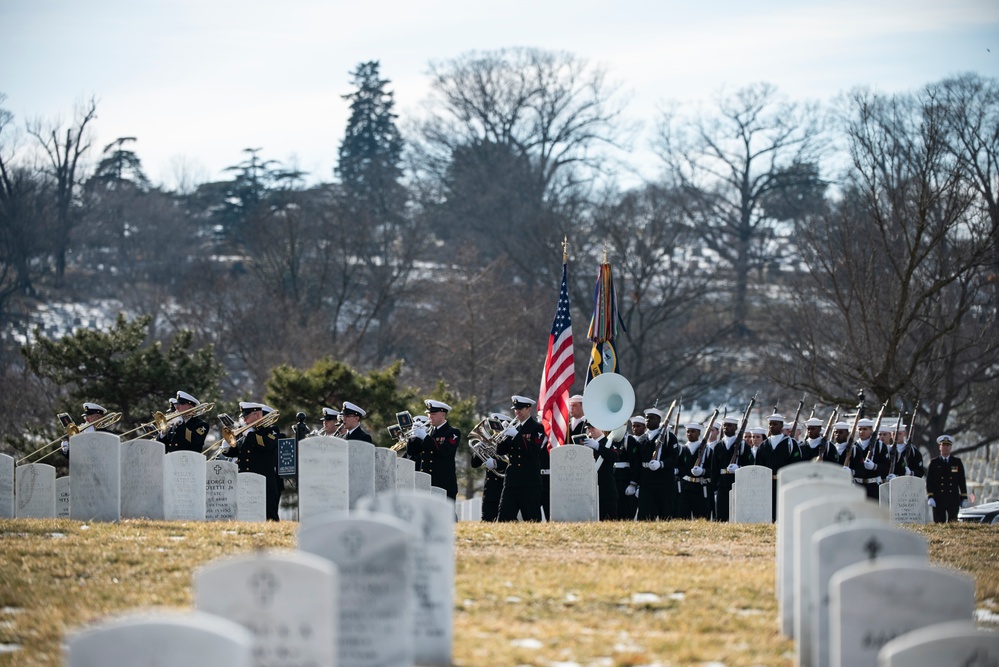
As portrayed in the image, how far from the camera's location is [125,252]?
72750 mm

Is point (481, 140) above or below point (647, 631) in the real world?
above

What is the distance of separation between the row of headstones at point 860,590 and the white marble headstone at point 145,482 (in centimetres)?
871

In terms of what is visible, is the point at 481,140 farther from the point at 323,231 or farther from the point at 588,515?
the point at 588,515

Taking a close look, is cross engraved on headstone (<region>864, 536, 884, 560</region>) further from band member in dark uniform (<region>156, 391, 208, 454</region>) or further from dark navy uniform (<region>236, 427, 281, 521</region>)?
band member in dark uniform (<region>156, 391, 208, 454</region>)

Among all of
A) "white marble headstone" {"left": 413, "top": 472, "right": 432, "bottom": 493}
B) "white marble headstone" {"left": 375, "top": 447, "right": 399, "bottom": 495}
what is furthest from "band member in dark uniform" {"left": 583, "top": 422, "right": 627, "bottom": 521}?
"white marble headstone" {"left": 375, "top": 447, "right": 399, "bottom": 495}

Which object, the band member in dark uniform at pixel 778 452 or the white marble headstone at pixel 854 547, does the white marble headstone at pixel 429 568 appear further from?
the band member in dark uniform at pixel 778 452

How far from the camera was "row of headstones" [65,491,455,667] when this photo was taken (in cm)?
568

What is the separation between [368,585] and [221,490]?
9.64 meters

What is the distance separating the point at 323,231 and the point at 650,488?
3617 cm

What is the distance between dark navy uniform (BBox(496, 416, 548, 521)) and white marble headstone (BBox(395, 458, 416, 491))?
1.20m

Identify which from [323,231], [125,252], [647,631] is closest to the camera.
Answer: [647,631]

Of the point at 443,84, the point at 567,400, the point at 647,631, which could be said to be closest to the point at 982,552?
the point at 647,631

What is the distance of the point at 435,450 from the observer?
17.8m

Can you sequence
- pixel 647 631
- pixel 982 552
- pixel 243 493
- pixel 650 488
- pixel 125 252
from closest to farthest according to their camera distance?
pixel 647 631 < pixel 982 552 < pixel 243 493 < pixel 650 488 < pixel 125 252
